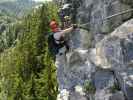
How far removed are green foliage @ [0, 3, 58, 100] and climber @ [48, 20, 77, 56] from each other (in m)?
22.3

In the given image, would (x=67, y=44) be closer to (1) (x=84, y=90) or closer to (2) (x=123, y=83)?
(1) (x=84, y=90)

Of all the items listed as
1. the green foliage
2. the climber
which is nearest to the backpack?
the climber

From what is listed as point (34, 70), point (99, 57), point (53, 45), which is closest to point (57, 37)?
point (53, 45)

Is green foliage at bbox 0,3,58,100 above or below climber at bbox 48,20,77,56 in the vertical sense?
below

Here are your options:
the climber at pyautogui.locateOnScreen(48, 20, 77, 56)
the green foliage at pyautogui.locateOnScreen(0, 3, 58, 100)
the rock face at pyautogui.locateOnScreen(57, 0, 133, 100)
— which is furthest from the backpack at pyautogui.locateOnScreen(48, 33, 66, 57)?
the green foliage at pyautogui.locateOnScreen(0, 3, 58, 100)

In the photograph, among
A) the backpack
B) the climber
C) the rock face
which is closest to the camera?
the rock face

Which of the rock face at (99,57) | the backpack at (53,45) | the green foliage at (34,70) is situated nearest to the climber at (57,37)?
the backpack at (53,45)

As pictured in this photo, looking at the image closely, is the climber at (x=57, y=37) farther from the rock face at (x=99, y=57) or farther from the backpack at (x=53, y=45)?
the rock face at (x=99, y=57)

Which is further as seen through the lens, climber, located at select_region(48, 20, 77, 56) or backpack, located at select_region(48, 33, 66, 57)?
backpack, located at select_region(48, 33, 66, 57)

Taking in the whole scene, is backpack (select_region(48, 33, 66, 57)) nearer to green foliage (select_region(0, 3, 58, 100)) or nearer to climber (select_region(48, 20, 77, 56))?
climber (select_region(48, 20, 77, 56))

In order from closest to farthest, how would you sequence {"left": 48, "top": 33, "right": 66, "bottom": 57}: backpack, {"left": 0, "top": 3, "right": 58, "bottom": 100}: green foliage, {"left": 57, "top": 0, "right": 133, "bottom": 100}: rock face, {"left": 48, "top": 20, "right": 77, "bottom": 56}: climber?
1. {"left": 57, "top": 0, "right": 133, "bottom": 100}: rock face
2. {"left": 48, "top": 20, "right": 77, "bottom": 56}: climber
3. {"left": 48, "top": 33, "right": 66, "bottom": 57}: backpack
4. {"left": 0, "top": 3, "right": 58, "bottom": 100}: green foliage

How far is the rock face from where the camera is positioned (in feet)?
61.9

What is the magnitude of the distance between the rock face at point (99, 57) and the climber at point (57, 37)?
717mm

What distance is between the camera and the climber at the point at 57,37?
88.0ft
